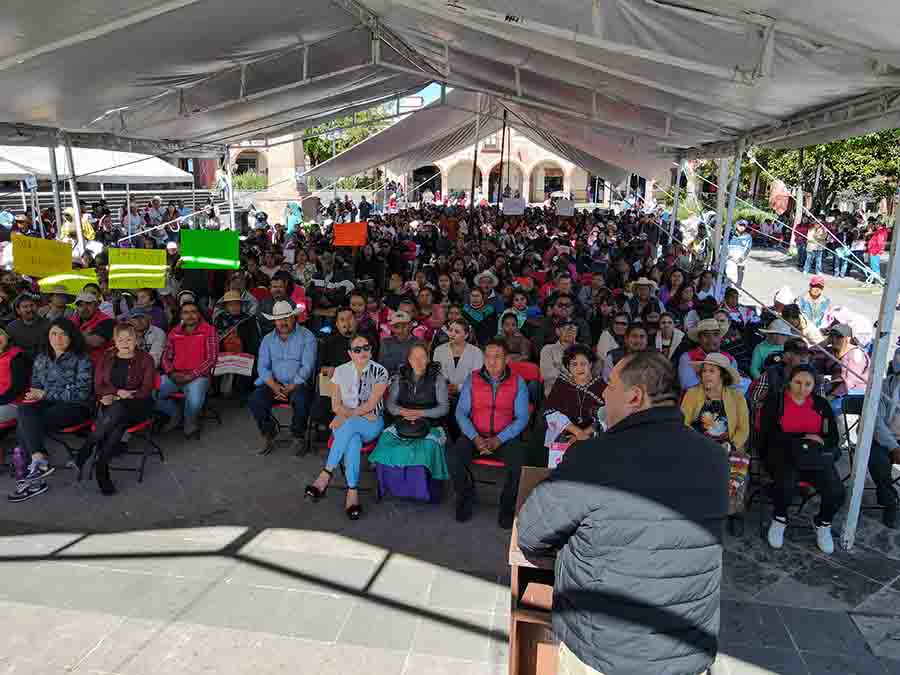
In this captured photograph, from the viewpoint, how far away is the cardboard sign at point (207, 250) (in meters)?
8.06

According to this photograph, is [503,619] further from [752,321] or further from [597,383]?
[752,321]

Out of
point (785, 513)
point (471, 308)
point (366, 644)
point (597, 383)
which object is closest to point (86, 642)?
point (366, 644)

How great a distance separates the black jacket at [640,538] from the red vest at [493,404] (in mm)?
2907

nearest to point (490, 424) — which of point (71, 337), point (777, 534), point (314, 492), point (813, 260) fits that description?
point (314, 492)

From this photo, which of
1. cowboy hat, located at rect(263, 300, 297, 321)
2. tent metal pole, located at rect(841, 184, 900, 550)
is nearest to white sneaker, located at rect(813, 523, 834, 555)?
tent metal pole, located at rect(841, 184, 900, 550)

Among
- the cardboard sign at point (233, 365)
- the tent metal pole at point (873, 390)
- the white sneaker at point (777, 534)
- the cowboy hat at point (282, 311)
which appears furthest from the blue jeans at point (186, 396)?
the tent metal pole at point (873, 390)

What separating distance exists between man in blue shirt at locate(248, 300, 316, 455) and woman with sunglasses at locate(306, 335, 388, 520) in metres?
0.96

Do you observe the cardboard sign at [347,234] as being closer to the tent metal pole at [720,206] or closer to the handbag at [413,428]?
the tent metal pole at [720,206]

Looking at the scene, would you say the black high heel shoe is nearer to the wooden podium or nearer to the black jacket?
the wooden podium

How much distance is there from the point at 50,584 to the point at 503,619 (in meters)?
2.70

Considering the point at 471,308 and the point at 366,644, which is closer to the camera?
the point at 366,644

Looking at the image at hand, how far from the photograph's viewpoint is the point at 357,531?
183 inches

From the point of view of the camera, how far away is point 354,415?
16.6ft

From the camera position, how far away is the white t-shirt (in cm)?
515
